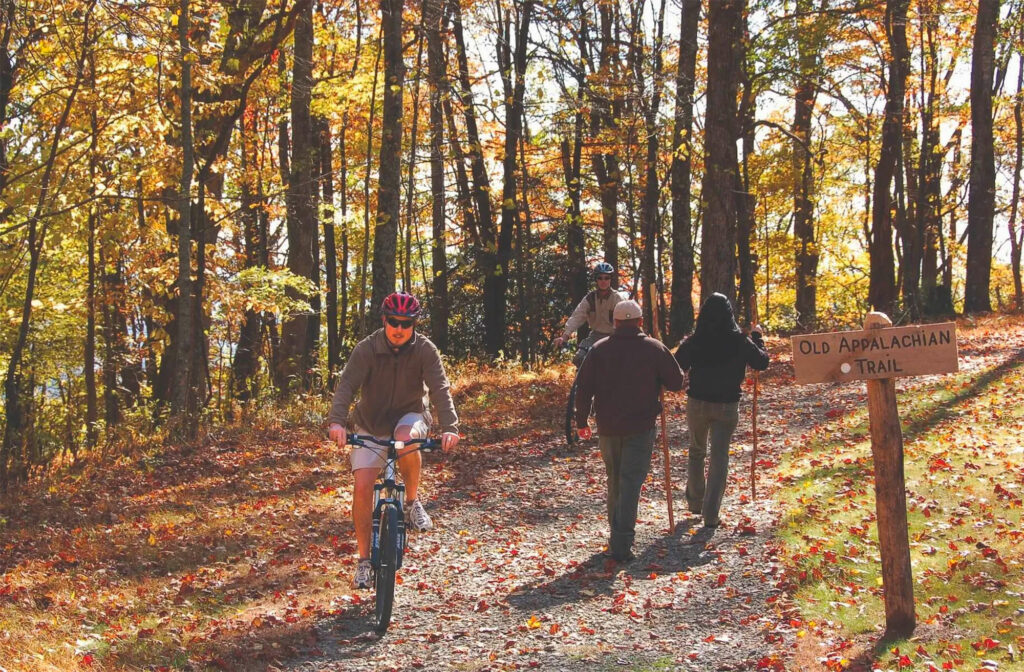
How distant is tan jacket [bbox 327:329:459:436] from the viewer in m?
6.97

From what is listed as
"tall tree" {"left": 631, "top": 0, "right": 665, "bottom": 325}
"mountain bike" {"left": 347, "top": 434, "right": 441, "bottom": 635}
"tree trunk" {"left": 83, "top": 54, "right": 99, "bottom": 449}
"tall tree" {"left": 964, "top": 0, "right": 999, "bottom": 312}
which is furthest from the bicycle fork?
"tall tree" {"left": 964, "top": 0, "right": 999, "bottom": 312}

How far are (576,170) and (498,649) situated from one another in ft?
71.5

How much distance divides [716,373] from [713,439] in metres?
0.69

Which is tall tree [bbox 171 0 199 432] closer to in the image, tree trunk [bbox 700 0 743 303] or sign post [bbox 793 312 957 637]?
tree trunk [bbox 700 0 743 303]

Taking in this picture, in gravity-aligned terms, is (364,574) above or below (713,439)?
below

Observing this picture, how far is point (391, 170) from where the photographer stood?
616 inches

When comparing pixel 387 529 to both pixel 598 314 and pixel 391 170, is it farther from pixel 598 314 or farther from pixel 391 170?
pixel 391 170

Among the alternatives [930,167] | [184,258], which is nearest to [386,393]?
[184,258]

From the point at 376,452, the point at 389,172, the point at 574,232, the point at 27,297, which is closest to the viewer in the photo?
the point at 376,452

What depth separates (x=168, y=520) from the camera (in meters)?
10.2

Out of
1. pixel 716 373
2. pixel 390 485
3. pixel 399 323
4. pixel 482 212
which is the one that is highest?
pixel 482 212

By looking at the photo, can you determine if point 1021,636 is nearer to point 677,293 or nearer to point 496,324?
point 677,293

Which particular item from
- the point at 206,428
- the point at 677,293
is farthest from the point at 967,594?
the point at 677,293

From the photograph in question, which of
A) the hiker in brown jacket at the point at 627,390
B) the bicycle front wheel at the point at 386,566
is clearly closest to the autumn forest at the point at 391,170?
the hiker in brown jacket at the point at 627,390
